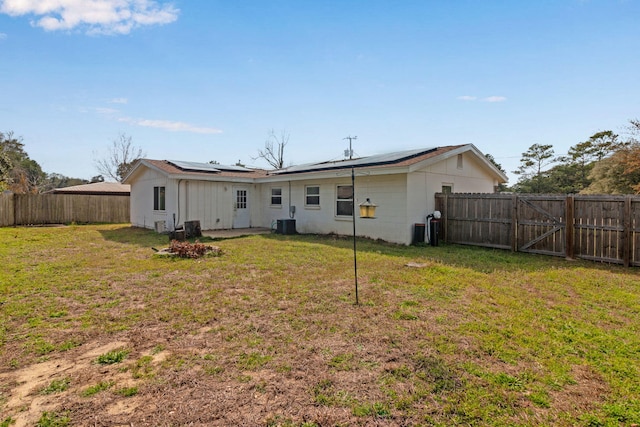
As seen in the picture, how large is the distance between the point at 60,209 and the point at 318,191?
1509 cm

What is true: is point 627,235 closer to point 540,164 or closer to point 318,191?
point 318,191

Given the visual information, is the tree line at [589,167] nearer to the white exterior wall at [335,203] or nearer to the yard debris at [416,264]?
the white exterior wall at [335,203]

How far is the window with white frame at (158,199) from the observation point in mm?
14102

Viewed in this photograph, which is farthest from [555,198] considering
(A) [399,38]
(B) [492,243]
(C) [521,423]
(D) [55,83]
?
(D) [55,83]

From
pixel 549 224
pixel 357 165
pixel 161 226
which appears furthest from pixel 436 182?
pixel 161 226

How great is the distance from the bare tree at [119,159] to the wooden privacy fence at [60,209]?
17.8 metres

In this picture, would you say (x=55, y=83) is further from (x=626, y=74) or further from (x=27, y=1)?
(x=626, y=74)

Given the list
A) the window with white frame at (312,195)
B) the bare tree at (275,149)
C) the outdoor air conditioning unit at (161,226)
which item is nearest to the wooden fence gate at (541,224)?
the window with white frame at (312,195)

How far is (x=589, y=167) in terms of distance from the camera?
30.4 metres

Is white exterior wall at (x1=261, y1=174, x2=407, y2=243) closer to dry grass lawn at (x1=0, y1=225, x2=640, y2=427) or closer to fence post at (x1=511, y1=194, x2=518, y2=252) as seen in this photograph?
fence post at (x1=511, y1=194, x2=518, y2=252)

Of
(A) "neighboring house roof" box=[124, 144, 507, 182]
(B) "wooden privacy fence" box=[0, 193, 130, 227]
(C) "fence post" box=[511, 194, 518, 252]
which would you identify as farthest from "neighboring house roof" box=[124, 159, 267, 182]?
(C) "fence post" box=[511, 194, 518, 252]

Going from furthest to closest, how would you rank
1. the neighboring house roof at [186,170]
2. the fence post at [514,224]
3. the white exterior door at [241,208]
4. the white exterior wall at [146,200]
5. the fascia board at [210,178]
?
the white exterior door at [241,208]
the white exterior wall at [146,200]
the neighboring house roof at [186,170]
the fascia board at [210,178]
the fence post at [514,224]

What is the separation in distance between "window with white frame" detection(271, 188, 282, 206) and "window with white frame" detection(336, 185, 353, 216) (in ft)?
11.0

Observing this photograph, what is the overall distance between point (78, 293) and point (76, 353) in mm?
2349
